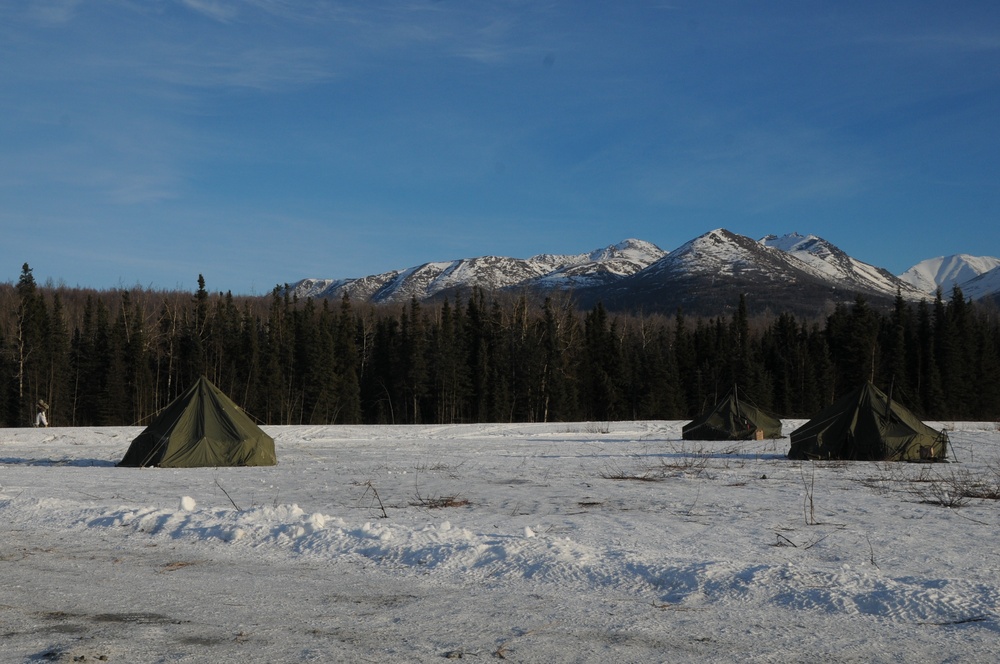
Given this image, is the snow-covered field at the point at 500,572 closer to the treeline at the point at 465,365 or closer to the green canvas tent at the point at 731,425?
the green canvas tent at the point at 731,425

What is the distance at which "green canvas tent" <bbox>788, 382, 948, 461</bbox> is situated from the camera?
21297 mm

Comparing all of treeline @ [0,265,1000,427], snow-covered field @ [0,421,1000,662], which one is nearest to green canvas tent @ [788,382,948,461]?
snow-covered field @ [0,421,1000,662]

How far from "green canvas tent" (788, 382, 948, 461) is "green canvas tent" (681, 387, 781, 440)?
33.5 ft

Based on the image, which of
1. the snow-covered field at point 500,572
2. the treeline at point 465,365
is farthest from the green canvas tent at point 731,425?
the treeline at point 465,365

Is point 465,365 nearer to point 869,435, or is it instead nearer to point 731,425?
point 731,425

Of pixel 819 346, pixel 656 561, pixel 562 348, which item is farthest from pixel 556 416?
pixel 656 561

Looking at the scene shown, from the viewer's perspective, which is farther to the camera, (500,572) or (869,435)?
(869,435)

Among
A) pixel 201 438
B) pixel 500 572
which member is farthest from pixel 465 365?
pixel 500 572

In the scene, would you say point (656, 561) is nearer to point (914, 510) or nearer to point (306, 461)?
point (914, 510)

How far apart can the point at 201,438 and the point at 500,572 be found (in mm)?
15018

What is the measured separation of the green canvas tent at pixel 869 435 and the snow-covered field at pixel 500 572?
570 cm

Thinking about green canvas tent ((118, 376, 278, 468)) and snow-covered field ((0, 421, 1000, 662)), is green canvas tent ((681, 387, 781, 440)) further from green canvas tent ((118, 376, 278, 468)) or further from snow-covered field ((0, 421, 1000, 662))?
green canvas tent ((118, 376, 278, 468))

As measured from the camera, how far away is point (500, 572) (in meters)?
7.36

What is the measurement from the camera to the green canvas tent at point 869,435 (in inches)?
838
